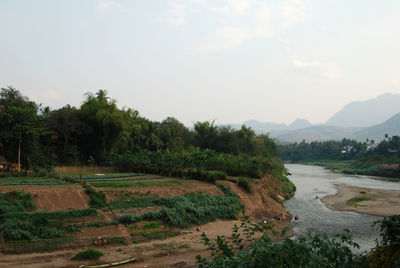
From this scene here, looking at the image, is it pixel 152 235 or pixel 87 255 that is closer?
pixel 87 255

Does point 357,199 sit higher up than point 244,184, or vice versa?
point 244,184

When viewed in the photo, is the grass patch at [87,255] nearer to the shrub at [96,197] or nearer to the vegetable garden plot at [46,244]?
the vegetable garden plot at [46,244]

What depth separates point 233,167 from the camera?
117 feet

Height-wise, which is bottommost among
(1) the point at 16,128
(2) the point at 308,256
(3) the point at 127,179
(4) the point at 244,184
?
(4) the point at 244,184

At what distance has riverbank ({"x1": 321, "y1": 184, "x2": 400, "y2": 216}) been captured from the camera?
2934 centimetres

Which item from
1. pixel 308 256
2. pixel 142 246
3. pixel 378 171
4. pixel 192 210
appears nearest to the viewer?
pixel 308 256

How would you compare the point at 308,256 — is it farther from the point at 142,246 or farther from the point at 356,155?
the point at 356,155

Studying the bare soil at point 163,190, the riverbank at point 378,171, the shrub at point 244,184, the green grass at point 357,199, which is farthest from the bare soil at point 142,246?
the riverbank at point 378,171

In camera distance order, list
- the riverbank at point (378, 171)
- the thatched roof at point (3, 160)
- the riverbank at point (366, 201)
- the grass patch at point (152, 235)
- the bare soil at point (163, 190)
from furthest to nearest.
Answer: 1. the riverbank at point (378, 171)
2. the riverbank at point (366, 201)
3. the thatched roof at point (3, 160)
4. the bare soil at point (163, 190)
5. the grass patch at point (152, 235)

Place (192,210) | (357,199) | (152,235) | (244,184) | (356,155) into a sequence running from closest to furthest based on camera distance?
(152,235) < (192,210) < (244,184) < (357,199) < (356,155)

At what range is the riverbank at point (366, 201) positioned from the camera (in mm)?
29344

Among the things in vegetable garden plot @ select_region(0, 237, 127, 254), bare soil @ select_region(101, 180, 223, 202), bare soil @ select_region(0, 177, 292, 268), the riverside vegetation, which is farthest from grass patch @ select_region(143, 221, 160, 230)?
bare soil @ select_region(101, 180, 223, 202)

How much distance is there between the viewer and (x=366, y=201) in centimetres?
3375

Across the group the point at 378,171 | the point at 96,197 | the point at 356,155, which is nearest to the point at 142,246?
the point at 96,197
